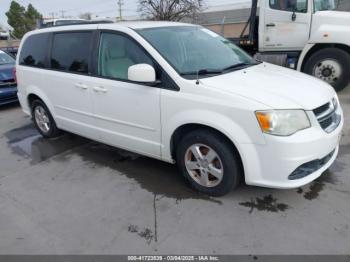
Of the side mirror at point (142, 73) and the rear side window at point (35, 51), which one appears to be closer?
the side mirror at point (142, 73)

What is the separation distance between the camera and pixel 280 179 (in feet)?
9.48

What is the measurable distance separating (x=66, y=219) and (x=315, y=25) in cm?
665

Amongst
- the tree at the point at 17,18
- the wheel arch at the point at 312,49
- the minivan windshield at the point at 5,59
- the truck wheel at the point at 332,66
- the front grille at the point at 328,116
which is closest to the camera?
the front grille at the point at 328,116

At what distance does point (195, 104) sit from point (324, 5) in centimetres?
587

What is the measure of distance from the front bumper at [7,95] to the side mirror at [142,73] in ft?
19.0

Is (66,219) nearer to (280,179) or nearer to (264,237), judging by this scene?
(264,237)

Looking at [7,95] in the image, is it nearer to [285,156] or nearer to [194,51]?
[194,51]

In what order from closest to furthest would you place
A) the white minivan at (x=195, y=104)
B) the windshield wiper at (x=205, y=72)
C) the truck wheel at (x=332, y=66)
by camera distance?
the white minivan at (x=195, y=104)
the windshield wiper at (x=205, y=72)
the truck wheel at (x=332, y=66)

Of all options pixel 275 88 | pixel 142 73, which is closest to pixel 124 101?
pixel 142 73

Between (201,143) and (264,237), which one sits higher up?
(201,143)

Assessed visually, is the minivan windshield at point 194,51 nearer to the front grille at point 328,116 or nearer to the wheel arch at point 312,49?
the front grille at point 328,116

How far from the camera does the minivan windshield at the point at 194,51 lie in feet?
11.3

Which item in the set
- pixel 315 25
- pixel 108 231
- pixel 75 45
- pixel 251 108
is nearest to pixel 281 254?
pixel 251 108

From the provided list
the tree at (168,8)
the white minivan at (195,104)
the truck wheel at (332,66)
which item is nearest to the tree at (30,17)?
the tree at (168,8)
